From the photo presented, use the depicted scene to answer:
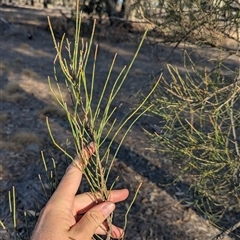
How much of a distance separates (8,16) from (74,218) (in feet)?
47.1

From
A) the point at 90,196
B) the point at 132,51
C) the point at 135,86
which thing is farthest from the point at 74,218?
the point at 132,51

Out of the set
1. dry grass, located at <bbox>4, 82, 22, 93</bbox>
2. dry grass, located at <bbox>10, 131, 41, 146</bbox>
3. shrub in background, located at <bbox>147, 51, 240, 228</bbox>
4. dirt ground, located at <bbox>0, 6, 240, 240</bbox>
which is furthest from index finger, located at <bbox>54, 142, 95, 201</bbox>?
dry grass, located at <bbox>4, 82, 22, 93</bbox>

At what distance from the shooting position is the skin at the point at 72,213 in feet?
5.04

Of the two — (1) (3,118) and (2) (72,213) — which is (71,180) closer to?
(2) (72,213)

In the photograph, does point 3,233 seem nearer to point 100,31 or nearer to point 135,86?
point 135,86

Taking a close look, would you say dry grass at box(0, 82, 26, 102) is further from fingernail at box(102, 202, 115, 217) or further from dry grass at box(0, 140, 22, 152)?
fingernail at box(102, 202, 115, 217)

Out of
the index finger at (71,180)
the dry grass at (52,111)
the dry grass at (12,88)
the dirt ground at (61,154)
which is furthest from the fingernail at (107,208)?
the dry grass at (12,88)

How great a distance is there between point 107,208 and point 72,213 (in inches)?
7.9

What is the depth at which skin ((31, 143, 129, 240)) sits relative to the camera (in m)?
1.54

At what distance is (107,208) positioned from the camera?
5.15ft

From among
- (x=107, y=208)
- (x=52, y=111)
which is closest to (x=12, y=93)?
(x=52, y=111)

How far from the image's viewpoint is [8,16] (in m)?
14.9

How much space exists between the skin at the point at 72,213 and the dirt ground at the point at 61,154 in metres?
0.51

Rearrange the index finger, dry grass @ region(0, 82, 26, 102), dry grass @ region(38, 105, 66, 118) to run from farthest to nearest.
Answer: dry grass @ region(0, 82, 26, 102), dry grass @ region(38, 105, 66, 118), the index finger
